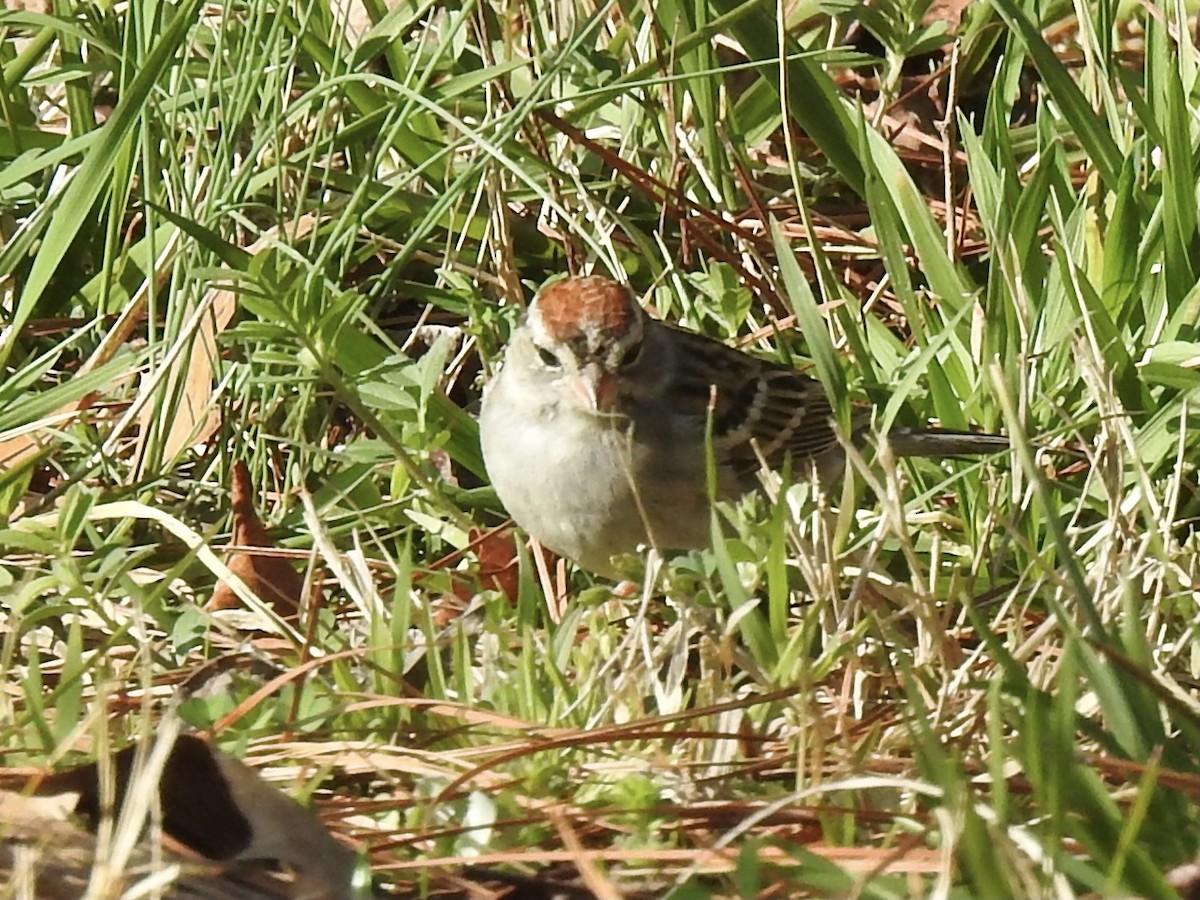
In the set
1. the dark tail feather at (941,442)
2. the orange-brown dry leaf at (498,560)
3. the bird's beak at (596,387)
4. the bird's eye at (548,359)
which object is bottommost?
the orange-brown dry leaf at (498,560)

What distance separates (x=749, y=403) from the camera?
129 inches

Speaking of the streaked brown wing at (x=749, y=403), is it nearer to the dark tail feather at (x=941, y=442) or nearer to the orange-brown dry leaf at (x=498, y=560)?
the dark tail feather at (x=941, y=442)

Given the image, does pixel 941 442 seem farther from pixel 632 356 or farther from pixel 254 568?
pixel 254 568

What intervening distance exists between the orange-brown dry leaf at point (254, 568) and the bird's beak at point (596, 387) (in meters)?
0.54

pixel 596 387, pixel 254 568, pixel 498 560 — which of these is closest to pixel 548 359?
pixel 596 387

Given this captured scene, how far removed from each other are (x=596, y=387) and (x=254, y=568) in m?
→ 0.61

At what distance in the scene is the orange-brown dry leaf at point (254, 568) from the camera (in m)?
2.85

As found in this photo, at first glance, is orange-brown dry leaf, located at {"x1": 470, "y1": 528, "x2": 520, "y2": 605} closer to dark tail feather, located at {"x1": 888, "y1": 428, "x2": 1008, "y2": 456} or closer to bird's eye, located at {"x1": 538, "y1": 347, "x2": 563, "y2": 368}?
bird's eye, located at {"x1": 538, "y1": 347, "x2": 563, "y2": 368}

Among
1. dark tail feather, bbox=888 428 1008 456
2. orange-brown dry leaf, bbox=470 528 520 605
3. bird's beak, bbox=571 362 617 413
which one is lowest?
orange-brown dry leaf, bbox=470 528 520 605

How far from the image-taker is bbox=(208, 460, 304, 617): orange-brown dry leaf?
2.85 m

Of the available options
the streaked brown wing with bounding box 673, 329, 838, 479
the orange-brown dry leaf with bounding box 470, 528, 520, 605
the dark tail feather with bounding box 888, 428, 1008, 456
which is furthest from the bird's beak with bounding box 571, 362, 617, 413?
the dark tail feather with bounding box 888, 428, 1008, 456

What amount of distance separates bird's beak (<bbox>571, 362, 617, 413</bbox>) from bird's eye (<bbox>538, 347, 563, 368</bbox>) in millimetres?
44

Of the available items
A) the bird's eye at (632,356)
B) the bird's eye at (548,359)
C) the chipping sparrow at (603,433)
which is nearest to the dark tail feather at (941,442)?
the chipping sparrow at (603,433)

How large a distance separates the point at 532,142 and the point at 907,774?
1847 millimetres
